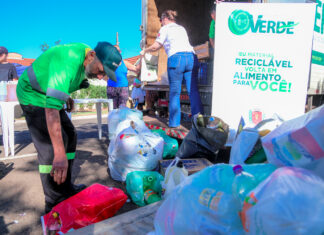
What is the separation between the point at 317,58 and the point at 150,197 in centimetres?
343

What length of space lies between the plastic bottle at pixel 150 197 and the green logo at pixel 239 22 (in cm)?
222

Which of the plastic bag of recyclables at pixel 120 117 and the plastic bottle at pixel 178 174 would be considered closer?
the plastic bottle at pixel 178 174

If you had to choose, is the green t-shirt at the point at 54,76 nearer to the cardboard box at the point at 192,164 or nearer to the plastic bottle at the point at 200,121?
the cardboard box at the point at 192,164

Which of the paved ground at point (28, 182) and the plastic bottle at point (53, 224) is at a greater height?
the plastic bottle at point (53, 224)

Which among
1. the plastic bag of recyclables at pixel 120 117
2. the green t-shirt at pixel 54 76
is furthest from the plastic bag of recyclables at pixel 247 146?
the plastic bag of recyclables at pixel 120 117

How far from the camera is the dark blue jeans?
3.23 metres

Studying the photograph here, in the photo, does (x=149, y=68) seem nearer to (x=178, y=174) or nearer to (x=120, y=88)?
(x=120, y=88)

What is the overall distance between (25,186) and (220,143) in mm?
2237

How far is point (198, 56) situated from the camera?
14.6 feet

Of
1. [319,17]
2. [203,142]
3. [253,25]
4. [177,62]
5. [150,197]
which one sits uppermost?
[319,17]

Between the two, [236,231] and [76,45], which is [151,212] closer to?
[236,231]

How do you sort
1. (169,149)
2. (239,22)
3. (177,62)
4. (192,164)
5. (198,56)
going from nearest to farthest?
(192,164) < (239,22) < (169,149) < (177,62) < (198,56)

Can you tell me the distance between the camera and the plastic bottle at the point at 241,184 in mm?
893

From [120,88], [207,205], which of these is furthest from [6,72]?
[207,205]
